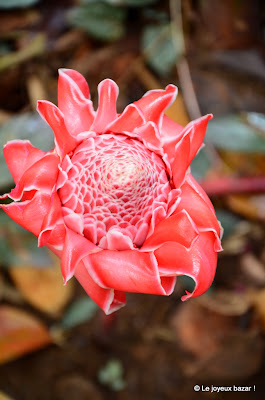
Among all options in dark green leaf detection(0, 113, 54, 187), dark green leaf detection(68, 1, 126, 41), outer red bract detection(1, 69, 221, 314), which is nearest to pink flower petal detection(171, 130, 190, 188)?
outer red bract detection(1, 69, 221, 314)

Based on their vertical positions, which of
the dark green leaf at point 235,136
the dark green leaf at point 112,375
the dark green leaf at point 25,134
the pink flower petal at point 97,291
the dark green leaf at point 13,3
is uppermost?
the dark green leaf at point 13,3

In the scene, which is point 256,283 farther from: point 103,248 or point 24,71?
point 24,71

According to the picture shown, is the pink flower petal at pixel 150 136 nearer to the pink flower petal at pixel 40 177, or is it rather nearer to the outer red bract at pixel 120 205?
the outer red bract at pixel 120 205

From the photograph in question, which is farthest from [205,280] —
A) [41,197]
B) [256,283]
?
[256,283]

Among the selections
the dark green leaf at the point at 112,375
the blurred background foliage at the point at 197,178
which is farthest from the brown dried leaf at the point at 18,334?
the dark green leaf at the point at 112,375

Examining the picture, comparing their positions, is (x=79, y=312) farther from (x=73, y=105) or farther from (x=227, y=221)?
(x=73, y=105)

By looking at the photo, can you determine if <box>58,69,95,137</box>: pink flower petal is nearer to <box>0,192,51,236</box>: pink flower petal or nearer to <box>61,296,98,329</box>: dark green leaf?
<box>0,192,51,236</box>: pink flower petal

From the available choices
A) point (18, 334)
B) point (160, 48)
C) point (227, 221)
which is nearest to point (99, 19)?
point (160, 48)

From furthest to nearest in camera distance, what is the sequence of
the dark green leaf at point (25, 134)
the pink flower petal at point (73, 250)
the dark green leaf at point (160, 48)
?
the dark green leaf at point (160, 48), the dark green leaf at point (25, 134), the pink flower petal at point (73, 250)
